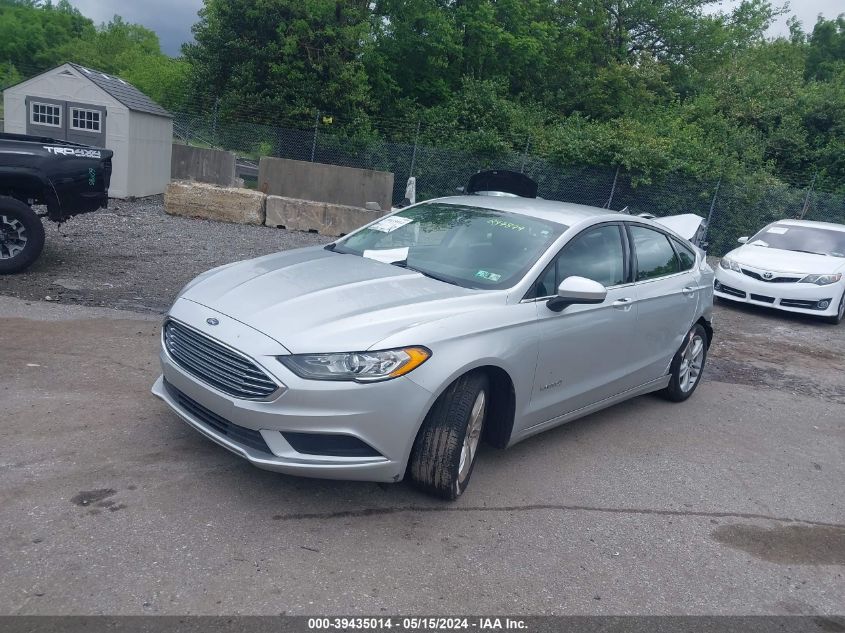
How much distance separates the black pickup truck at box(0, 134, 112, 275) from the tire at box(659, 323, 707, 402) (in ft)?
21.5

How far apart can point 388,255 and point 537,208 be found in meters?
1.17

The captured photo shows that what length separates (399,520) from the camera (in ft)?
13.2

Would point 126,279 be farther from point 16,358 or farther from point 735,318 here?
point 735,318

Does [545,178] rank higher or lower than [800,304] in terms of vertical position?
higher

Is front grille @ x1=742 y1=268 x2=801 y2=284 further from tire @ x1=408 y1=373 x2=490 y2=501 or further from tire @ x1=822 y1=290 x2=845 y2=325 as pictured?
tire @ x1=408 y1=373 x2=490 y2=501

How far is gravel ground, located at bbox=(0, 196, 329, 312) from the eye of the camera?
822 centimetres

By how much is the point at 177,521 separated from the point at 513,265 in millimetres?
2436

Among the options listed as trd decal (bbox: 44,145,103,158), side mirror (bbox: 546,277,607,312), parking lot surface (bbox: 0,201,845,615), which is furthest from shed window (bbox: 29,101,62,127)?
side mirror (bbox: 546,277,607,312)

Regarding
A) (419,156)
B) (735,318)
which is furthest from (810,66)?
(735,318)

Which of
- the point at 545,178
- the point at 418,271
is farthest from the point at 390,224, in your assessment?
the point at 545,178

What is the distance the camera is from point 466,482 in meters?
4.35

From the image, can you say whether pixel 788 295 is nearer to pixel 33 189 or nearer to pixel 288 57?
pixel 33 189

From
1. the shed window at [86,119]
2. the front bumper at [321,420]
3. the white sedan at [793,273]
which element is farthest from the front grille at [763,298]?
the shed window at [86,119]

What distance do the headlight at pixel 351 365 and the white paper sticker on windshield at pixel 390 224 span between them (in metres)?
1.98
